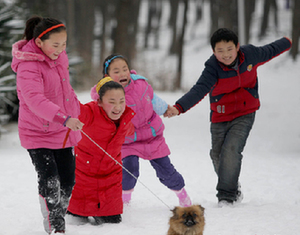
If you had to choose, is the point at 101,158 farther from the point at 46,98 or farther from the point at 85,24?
the point at 85,24

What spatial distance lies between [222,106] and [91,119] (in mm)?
1576

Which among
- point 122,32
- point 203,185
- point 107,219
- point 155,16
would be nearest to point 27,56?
point 107,219

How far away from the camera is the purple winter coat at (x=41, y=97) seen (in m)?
3.08

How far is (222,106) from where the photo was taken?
455 centimetres

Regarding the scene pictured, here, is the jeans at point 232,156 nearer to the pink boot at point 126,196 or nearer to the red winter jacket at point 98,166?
the pink boot at point 126,196

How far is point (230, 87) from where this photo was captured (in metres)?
4.45

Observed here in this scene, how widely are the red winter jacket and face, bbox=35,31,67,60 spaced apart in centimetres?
66

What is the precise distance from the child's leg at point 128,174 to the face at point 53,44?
1.51 metres

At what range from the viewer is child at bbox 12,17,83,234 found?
3195mm

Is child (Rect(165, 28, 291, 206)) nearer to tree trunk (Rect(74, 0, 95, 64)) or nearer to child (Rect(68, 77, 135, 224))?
child (Rect(68, 77, 135, 224))

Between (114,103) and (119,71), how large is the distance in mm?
651

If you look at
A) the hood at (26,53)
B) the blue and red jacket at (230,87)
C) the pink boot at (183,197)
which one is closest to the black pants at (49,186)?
the hood at (26,53)

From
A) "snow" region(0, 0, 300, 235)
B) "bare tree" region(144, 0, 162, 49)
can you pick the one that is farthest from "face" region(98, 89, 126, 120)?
"bare tree" region(144, 0, 162, 49)

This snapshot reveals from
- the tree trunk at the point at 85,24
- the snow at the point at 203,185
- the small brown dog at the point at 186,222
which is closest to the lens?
the small brown dog at the point at 186,222
